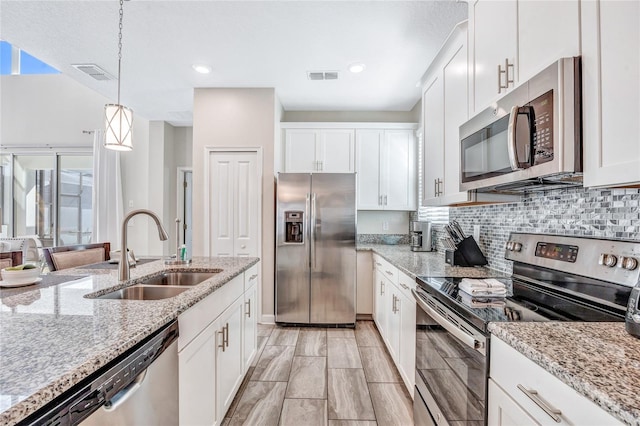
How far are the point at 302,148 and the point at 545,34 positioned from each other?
9.79 ft

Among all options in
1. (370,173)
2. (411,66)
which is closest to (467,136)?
(411,66)

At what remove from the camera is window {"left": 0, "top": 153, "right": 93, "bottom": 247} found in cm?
507

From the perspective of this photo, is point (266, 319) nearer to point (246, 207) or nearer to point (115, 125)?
point (246, 207)

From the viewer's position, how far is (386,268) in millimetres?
2891

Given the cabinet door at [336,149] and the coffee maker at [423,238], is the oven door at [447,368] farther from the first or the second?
the cabinet door at [336,149]

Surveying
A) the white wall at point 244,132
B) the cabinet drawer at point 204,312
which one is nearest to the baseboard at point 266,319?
the white wall at point 244,132

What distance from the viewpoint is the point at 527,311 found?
116 cm

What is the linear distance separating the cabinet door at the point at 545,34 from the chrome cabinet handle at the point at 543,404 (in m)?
1.08

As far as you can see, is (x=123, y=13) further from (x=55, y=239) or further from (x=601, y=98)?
(x=55, y=239)

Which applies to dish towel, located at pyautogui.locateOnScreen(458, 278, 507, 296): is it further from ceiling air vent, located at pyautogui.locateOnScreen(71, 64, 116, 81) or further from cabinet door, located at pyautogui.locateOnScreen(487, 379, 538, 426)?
ceiling air vent, located at pyautogui.locateOnScreen(71, 64, 116, 81)

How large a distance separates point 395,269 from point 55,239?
5636 mm

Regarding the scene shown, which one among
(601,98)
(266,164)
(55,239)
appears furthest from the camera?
(55,239)

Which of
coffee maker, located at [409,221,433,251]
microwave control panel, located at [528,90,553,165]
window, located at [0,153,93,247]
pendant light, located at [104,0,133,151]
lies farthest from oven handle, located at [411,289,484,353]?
window, located at [0,153,93,247]

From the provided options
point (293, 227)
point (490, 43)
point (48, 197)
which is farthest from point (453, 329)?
point (48, 197)
